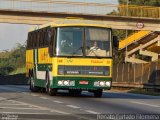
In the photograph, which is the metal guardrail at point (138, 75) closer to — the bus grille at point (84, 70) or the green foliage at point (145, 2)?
the bus grille at point (84, 70)

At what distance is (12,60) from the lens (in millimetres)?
155125

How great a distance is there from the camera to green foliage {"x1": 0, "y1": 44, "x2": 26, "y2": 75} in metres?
143

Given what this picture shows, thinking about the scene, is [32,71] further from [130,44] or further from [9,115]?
[130,44]

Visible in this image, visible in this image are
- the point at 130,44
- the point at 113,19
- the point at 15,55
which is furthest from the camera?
the point at 15,55

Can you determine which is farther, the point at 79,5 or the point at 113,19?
the point at 113,19

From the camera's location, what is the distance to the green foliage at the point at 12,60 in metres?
143

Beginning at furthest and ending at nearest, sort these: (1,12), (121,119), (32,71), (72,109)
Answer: (1,12)
(32,71)
(72,109)
(121,119)

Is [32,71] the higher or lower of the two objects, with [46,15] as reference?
lower

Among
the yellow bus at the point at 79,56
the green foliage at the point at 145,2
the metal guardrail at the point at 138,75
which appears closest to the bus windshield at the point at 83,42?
the yellow bus at the point at 79,56

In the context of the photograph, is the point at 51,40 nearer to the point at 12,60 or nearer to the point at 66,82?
the point at 66,82

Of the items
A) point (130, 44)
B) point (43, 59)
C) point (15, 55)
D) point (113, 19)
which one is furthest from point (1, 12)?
point (15, 55)

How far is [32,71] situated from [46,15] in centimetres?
2598

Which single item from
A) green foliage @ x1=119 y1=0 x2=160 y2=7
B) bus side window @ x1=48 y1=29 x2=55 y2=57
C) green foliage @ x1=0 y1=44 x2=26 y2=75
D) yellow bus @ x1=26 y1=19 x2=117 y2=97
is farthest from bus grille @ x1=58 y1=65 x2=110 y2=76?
green foliage @ x1=0 y1=44 x2=26 y2=75

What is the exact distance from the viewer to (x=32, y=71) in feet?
109
